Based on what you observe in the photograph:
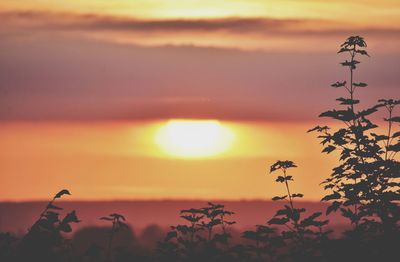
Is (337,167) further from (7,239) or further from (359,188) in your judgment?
(7,239)

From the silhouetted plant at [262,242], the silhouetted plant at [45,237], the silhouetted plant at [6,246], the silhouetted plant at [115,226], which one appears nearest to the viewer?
the silhouetted plant at [45,237]

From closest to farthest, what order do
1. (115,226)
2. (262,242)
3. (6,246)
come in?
(6,246)
(262,242)
(115,226)

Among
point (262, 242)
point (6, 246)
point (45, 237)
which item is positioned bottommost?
point (45, 237)

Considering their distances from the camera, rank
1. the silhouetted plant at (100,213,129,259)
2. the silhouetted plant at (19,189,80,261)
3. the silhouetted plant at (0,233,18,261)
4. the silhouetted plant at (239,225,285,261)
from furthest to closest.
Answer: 1. the silhouetted plant at (100,213,129,259)
2. the silhouetted plant at (239,225,285,261)
3. the silhouetted plant at (0,233,18,261)
4. the silhouetted plant at (19,189,80,261)

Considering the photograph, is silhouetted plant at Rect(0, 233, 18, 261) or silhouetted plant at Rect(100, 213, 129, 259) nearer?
silhouetted plant at Rect(0, 233, 18, 261)

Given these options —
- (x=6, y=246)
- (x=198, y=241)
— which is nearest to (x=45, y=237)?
(x=6, y=246)

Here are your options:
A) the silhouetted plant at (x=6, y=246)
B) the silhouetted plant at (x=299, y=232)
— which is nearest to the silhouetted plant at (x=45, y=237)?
the silhouetted plant at (x=6, y=246)

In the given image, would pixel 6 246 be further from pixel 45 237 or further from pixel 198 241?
pixel 198 241

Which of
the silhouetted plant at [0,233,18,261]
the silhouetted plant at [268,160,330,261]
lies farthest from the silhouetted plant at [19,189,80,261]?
the silhouetted plant at [268,160,330,261]

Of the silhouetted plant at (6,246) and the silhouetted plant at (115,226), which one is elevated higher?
the silhouetted plant at (115,226)

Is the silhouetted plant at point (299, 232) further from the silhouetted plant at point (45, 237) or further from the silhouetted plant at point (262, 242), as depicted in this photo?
the silhouetted plant at point (45, 237)

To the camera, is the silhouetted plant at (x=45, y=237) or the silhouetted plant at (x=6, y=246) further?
the silhouetted plant at (x=6, y=246)

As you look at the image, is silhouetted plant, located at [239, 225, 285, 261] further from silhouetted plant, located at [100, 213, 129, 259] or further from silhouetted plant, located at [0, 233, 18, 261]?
silhouetted plant, located at [0, 233, 18, 261]

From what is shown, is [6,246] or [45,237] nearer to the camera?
[45,237]
